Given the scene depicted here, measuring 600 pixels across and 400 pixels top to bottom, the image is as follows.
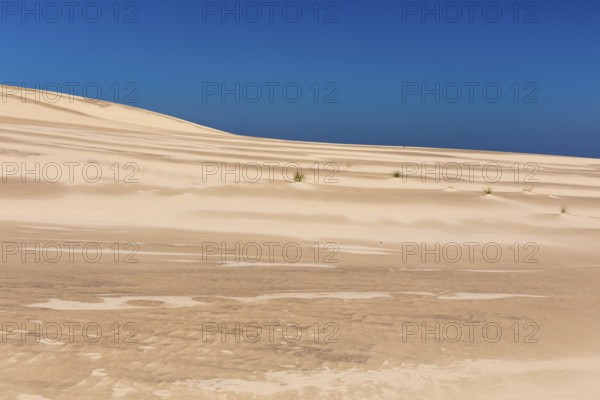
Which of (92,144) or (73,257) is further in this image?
(92,144)

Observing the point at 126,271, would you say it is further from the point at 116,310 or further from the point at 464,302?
the point at 464,302

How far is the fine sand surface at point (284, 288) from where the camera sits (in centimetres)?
355

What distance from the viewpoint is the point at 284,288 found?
5371mm

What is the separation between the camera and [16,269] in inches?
221

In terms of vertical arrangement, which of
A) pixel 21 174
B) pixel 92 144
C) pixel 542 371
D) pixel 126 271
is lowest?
pixel 542 371

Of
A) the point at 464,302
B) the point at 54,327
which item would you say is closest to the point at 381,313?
the point at 464,302

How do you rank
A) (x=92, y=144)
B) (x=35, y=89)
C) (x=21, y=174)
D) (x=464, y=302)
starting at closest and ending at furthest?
(x=464, y=302) → (x=21, y=174) → (x=92, y=144) → (x=35, y=89)

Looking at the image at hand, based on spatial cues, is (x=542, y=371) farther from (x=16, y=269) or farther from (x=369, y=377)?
(x=16, y=269)

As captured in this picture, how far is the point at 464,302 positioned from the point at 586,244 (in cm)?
398

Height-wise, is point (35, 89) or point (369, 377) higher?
point (35, 89)

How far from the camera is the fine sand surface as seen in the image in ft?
11.7

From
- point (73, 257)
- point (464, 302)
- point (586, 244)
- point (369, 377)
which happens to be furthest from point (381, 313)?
point (586, 244)

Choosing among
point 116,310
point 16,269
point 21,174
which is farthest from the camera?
point 21,174

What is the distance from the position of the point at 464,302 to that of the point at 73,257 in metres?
3.57
